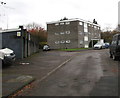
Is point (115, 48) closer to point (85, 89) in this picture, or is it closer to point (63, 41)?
point (85, 89)

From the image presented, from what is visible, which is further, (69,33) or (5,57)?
(69,33)

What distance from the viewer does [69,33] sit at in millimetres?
46500

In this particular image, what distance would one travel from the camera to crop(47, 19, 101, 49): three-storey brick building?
45531mm

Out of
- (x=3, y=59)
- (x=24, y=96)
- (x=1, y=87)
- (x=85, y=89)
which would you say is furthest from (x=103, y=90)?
(x=3, y=59)

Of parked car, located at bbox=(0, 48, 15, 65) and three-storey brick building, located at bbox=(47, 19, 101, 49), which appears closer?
parked car, located at bbox=(0, 48, 15, 65)

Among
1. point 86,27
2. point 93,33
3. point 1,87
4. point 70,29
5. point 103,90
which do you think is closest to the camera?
point 103,90

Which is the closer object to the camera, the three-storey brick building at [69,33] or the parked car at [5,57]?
the parked car at [5,57]

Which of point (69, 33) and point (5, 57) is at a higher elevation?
point (69, 33)

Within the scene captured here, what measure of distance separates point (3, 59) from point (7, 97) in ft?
21.5

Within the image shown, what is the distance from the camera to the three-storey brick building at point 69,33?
4553 cm

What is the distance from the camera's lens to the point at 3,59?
457 inches

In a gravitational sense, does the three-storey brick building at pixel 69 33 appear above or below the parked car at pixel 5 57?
above

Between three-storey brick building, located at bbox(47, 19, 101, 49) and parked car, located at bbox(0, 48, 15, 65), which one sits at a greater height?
three-storey brick building, located at bbox(47, 19, 101, 49)

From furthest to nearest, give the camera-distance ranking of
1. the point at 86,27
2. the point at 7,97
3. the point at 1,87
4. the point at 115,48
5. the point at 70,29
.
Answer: the point at 86,27 < the point at 70,29 < the point at 115,48 < the point at 1,87 < the point at 7,97
